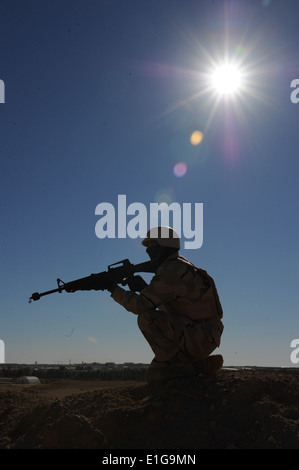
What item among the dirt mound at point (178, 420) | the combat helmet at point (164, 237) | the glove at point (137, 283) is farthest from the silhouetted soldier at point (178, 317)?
the glove at point (137, 283)

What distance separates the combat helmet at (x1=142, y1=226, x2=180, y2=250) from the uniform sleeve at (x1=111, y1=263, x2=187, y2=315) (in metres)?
0.52

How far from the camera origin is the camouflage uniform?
594 cm

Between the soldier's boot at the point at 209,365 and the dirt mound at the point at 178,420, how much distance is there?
31 centimetres

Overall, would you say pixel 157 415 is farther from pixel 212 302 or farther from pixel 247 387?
pixel 212 302

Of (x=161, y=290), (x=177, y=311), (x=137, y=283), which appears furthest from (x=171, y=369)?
(x=137, y=283)

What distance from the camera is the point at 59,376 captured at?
112ft

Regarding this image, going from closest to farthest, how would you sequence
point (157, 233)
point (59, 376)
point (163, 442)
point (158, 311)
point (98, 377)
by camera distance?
point (163, 442) → point (158, 311) → point (157, 233) → point (98, 377) → point (59, 376)

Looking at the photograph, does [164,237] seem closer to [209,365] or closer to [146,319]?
[146,319]

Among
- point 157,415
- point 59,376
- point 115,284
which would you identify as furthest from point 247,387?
point 59,376

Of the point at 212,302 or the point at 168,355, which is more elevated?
the point at 212,302

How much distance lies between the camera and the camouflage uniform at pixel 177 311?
5.94 metres

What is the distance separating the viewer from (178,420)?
4734mm
